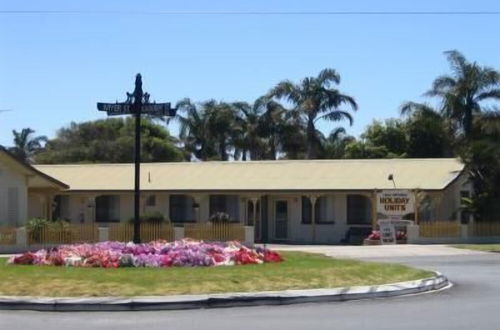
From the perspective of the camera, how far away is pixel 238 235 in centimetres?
3472

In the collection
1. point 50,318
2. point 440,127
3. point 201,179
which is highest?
point 440,127

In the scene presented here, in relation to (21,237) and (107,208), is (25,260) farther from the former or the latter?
(107,208)

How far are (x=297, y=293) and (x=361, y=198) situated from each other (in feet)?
85.2

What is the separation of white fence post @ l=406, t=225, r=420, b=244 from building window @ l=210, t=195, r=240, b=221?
9.43 m

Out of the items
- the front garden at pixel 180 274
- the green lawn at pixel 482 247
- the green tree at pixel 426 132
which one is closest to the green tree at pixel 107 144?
the green tree at pixel 426 132

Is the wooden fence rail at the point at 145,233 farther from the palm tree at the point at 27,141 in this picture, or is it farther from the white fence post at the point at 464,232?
the palm tree at the point at 27,141

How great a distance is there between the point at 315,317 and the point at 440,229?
2481 cm

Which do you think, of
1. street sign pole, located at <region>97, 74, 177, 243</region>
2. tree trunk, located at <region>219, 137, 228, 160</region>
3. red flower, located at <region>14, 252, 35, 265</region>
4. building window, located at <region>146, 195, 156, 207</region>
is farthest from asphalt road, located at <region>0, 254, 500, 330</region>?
tree trunk, located at <region>219, 137, 228, 160</region>

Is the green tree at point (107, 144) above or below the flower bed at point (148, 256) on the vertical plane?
above

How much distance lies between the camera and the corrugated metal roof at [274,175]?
40125mm

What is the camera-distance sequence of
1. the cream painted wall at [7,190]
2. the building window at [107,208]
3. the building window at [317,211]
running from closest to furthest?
the cream painted wall at [7,190]
the building window at [317,211]
the building window at [107,208]

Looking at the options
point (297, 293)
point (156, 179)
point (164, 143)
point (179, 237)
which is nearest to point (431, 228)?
point (179, 237)

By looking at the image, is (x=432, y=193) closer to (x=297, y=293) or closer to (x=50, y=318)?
(x=297, y=293)

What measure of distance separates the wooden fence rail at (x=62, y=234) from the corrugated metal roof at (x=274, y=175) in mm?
8534
